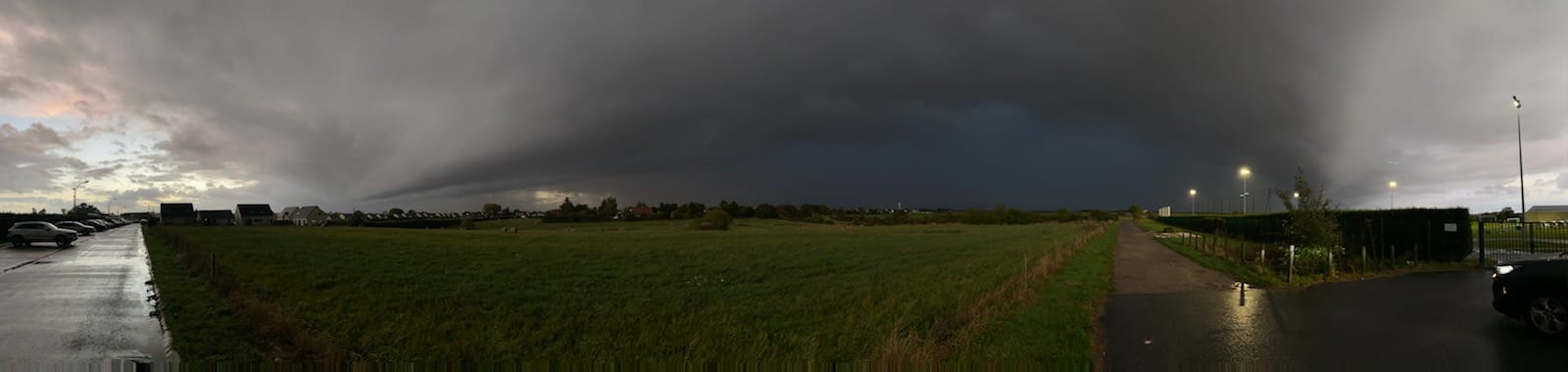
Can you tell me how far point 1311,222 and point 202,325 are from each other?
26.2 meters

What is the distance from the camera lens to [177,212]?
431 feet

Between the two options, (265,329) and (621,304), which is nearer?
(265,329)

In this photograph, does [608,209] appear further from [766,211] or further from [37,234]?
[37,234]

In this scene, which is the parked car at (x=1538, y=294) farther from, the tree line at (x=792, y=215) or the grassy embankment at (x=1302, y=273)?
the tree line at (x=792, y=215)

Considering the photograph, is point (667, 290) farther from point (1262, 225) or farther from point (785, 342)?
point (1262, 225)

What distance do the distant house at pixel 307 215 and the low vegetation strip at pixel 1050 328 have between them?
503 ft

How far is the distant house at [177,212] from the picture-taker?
5098 inches

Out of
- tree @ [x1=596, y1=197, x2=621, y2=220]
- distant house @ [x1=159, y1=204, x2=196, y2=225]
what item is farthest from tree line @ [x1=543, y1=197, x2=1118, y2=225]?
distant house @ [x1=159, y1=204, x2=196, y2=225]

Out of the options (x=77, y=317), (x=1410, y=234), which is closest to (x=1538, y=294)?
(x=1410, y=234)

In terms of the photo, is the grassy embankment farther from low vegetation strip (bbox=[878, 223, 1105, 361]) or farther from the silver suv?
the silver suv

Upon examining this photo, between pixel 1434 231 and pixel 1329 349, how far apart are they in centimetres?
1844

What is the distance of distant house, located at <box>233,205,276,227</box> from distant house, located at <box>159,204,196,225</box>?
803cm

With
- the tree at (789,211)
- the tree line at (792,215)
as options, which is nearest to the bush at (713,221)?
the tree line at (792,215)

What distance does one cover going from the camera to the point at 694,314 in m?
12.9
